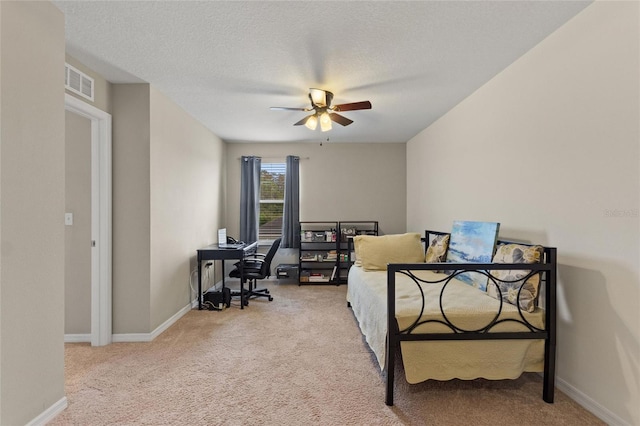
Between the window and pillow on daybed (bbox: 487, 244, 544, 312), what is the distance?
3988 mm

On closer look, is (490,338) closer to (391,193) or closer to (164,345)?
(164,345)

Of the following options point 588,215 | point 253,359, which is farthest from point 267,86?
point 588,215

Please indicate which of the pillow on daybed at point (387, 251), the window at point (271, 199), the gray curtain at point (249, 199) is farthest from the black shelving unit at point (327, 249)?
the pillow on daybed at point (387, 251)

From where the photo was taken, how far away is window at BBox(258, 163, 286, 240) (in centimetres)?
566

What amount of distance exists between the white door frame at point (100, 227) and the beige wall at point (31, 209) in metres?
0.96

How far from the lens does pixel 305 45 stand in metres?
2.28

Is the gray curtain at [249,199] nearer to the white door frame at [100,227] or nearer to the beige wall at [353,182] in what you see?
the beige wall at [353,182]

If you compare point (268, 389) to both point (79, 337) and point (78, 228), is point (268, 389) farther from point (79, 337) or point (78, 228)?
point (78, 228)

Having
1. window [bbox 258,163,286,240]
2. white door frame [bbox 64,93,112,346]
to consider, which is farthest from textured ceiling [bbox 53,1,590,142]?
window [bbox 258,163,286,240]

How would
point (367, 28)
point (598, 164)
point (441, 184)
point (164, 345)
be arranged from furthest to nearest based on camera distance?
1. point (441, 184)
2. point (164, 345)
3. point (367, 28)
4. point (598, 164)

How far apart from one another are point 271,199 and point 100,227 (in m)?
3.05

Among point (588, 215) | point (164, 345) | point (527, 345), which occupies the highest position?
point (588, 215)

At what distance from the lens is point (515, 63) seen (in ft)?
8.23

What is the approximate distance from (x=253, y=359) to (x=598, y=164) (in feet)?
8.86
